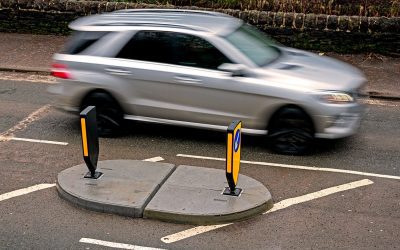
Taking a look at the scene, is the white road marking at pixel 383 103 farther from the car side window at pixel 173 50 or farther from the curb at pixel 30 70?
the curb at pixel 30 70

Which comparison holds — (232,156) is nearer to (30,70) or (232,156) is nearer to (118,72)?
(118,72)

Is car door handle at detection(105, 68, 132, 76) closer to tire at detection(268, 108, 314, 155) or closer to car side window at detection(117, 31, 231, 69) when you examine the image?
car side window at detection(117, 31, 231, 69)

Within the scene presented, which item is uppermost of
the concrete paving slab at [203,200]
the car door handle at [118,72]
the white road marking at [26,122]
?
the car door handle at [118,72]

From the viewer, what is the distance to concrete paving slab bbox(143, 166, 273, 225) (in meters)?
7.57

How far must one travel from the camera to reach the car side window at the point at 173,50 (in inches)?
380

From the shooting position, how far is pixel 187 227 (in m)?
7.50

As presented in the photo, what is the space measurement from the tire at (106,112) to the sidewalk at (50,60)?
4.10 m

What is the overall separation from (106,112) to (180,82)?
4.49ft

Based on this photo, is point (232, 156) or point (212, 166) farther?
point (212, 166)

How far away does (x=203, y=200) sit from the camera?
7.92 metres

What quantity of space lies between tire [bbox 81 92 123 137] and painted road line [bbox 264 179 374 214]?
3.29m

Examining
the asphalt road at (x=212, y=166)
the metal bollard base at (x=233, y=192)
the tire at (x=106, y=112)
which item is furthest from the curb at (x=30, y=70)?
the metal bollard base at (x=233, y=192)

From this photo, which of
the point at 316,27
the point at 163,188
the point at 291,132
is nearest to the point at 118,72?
the point at 163,188

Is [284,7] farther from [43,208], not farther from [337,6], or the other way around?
[43,208]
